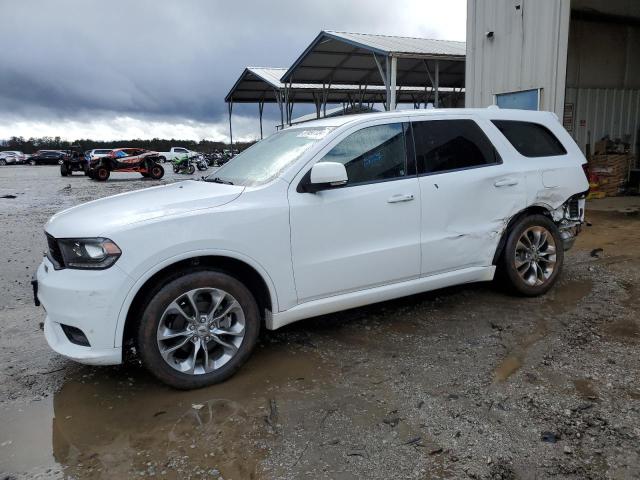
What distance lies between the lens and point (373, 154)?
12.5 feet

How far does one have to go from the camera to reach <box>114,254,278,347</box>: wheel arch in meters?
2.99

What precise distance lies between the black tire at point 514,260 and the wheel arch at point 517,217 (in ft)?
0.09

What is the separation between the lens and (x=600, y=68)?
1355 centimetres

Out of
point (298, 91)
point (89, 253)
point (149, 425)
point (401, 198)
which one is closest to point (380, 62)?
point (298, 91)

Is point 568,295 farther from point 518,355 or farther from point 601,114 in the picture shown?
point 601,114

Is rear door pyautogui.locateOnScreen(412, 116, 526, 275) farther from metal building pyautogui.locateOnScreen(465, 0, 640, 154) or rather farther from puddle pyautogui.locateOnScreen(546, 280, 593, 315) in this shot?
metal building pyautogui.locateOnScreen(465, 0, 640, 154)

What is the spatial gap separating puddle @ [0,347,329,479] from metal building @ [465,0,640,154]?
7910 mm

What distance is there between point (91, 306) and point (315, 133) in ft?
6.56

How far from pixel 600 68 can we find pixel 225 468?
48.7 ft

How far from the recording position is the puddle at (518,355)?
10.8 ft

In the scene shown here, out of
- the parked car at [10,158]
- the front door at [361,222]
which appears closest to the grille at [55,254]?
the front door at [361,222]

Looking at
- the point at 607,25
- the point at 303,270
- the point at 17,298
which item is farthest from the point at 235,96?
the point at 303,270

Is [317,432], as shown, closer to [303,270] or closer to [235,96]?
[303,270]

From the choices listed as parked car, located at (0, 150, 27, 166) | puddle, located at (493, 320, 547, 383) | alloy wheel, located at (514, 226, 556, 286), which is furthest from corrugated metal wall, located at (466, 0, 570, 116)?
parked car, located at (0, 150, 27, 166)
